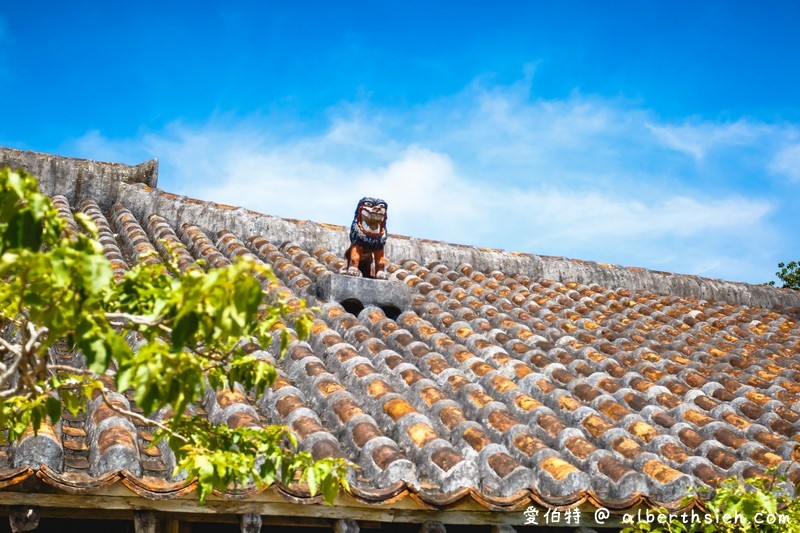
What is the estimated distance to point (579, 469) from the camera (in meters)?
4.81

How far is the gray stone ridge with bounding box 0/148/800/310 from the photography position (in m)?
9.34

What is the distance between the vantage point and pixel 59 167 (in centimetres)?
930

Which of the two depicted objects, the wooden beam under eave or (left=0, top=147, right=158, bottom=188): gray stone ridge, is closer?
the wooden beam under eave

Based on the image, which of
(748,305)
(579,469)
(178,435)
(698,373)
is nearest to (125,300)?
(178,435)

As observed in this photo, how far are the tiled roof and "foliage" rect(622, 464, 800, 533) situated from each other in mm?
146

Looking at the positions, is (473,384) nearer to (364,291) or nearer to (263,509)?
(364,291)

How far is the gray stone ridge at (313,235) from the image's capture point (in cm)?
934

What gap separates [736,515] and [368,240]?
4.28 metres

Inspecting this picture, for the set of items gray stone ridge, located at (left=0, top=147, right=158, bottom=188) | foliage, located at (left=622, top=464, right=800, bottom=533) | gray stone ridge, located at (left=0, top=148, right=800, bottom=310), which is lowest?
foliage, located at (left=622, top=464, right=800, bottom=533)

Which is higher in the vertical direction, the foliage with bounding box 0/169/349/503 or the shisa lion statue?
the shisa lion statue

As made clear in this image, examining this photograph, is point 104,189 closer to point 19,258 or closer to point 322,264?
point 322,264

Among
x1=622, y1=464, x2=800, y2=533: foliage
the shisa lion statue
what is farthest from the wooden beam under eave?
the shisa lion statue

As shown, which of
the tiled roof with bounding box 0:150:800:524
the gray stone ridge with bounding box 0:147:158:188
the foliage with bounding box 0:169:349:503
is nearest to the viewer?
the foliage with bounding box 0:169:349:503

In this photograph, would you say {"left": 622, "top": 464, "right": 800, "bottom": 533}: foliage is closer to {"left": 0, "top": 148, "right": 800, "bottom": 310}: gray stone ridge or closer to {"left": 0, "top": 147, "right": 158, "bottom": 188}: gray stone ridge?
{"left": 0, "top": 148, "right": 800, "bottom": 310}: gray stone ridge
